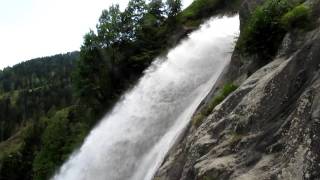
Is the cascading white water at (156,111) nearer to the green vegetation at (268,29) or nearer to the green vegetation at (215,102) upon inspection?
the green vegetation at (215,102)

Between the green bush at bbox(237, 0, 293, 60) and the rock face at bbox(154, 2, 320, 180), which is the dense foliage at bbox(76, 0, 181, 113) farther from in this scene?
the rock face at bbox(154, 2, 320, 180)

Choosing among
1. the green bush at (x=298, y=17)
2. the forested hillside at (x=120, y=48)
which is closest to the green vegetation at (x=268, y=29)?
the green bush at (x=298, y=17)

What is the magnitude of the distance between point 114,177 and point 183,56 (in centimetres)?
1359

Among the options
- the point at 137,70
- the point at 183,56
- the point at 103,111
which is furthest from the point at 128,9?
the point at 183,56

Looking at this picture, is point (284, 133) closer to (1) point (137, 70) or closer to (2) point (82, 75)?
(1) point (137, 70)

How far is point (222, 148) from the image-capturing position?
16.6 m

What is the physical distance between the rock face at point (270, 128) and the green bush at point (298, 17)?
0.43 m

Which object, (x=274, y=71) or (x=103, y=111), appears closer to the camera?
(x=274, y=71)

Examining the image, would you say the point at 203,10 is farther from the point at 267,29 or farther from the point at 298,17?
the point at 298,17

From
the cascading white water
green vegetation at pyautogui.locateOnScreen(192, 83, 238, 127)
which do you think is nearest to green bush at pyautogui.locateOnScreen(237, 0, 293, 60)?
green vegetation at pyautogui.locateOnScreen(192, 83, 238, 127)

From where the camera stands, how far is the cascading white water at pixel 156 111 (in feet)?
96.1

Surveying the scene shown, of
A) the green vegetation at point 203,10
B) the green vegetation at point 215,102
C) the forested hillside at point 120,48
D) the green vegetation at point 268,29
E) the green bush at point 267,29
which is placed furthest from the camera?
the forested hillside at point 120,48

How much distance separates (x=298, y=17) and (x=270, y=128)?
203 inches

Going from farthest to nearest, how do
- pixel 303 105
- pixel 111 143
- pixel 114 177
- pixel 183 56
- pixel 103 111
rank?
pixel 103 111
pixel 183 56
pixel 111 143
pixel 114 177
pixel 303 105
